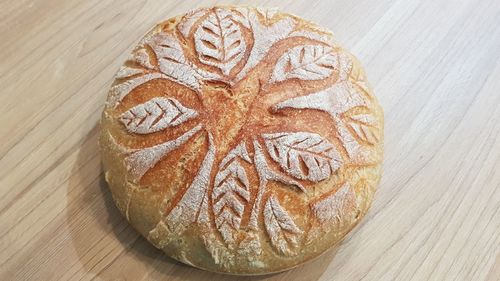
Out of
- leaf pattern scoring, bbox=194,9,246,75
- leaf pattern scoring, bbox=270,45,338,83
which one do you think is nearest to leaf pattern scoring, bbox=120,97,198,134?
leaf pattern scoring, bbox=194,9,246,75

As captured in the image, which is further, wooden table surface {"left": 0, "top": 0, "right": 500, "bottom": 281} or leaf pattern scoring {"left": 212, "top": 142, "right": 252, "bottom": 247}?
wooden table surface {"left": 0, "top": 0, "right": 500, "bottom": 281}

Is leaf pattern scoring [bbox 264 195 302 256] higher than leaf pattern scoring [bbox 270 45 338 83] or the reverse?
the reverse

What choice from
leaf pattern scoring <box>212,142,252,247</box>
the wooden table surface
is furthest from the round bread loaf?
the wooden table surface

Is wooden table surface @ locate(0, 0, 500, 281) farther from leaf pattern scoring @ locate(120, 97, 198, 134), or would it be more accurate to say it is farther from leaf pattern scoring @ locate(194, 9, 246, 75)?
leaf pattern scoring @ locate(194, 9, 246, 75)

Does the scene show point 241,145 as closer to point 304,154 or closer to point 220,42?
point 304,154

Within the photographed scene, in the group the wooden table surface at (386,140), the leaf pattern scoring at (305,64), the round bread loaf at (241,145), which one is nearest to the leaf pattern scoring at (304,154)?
the round bread loaf at (241,145)
